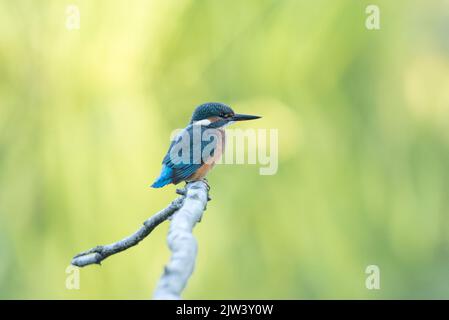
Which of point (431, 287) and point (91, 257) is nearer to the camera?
point (91, 257)

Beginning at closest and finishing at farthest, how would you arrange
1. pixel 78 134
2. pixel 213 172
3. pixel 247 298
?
pixel 247 298, pixel 78 134, pixel 213 172

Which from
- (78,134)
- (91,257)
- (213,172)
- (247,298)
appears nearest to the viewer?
(91,257)

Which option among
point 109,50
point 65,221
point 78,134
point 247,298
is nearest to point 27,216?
point 65,221

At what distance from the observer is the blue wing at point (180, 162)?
10.2 ft

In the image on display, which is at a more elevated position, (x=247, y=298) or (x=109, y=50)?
(x=109, y=50)

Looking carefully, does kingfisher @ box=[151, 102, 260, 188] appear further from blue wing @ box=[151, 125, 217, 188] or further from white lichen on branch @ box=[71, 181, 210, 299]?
white lichen on branch @ box=[71, 181, 210, 299]

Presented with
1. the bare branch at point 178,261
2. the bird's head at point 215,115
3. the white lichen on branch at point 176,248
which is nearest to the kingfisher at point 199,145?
the bird's head at point 215,115

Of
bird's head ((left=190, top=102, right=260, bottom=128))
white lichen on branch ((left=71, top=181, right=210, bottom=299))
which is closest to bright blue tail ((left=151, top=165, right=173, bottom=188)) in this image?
bird's head ((left=190, top=102, right=260, bottom=128))

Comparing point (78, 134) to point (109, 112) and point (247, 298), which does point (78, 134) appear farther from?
point (247, 298)

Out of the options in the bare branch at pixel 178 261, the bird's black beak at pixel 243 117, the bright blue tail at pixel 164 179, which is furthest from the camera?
the bird's black beak at pixel 243 117

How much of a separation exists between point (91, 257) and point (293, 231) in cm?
142

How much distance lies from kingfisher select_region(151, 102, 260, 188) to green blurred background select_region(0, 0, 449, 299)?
0.08m

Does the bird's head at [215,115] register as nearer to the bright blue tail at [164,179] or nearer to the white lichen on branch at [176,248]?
the bright blue tail at [164,179]

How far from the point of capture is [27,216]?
10.4 ft
